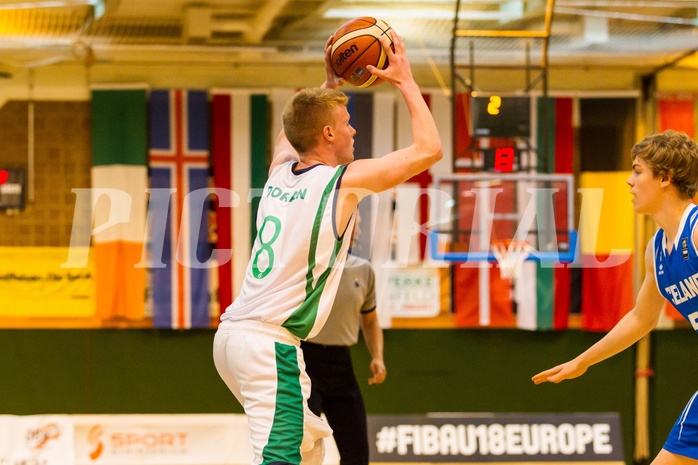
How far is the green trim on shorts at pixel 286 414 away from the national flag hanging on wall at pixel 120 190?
4885mm

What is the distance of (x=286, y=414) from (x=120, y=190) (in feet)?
16.8

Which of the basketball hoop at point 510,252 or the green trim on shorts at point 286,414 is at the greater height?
the basketball hoop at point 510,252

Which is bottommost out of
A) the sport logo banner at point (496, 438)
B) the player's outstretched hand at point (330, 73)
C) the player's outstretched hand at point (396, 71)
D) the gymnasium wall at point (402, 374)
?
the sport logo banner at point (496, 438)

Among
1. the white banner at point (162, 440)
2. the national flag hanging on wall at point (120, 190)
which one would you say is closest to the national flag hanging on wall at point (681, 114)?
the white banner at point (162, 440)

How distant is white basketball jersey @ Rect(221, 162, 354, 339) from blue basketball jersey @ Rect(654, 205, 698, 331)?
4.31ft

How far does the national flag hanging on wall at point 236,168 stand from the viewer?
300 inches

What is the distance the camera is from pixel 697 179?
3.37m

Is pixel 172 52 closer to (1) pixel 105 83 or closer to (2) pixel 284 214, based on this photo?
(1) pixel 105 83

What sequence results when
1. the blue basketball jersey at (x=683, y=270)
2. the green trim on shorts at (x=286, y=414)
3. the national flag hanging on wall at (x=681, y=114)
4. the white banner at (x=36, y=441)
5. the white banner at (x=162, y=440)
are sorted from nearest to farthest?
1. the green trim on shorts at (x=286, y=414)
2. the blue basketball jersey at (x=683, y=270)
3. the white banner at (x=36, y=441)
4. the white banner at (x=162, y=440)
5. the national flag hanging on wall at (x=681, y=114)

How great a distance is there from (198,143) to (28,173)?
1.55 m

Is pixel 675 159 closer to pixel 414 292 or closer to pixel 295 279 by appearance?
pixel 295 279

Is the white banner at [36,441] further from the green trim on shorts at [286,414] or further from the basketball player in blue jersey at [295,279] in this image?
the green trim on shorts at [286,414]

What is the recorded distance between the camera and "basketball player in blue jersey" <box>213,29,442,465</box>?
2.89 m

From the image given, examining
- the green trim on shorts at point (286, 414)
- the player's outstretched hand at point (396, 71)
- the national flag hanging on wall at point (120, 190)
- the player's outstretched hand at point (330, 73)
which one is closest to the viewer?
the green trim on shorts at point (286, 414)
